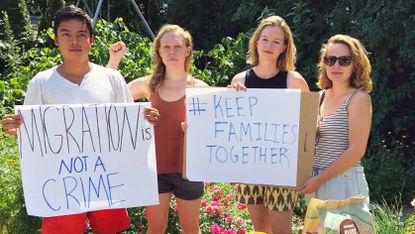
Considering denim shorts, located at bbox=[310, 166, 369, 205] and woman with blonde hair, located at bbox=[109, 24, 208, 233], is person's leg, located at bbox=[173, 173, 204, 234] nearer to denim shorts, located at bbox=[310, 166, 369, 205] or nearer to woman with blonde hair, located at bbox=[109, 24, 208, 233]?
woman with blonde hair, located at bbox=[109, 24, 208, 233]

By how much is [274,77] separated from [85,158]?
120cm

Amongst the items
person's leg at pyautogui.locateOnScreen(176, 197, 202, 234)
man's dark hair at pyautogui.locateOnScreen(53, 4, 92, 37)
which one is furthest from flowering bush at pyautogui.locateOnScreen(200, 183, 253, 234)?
man's dark hair at pyautogui.locateOnScreen(53, 4, 92, 37)

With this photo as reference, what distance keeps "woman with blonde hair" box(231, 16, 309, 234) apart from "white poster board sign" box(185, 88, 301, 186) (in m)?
0.13

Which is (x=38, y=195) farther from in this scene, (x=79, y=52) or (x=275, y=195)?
(x=275, y=195)

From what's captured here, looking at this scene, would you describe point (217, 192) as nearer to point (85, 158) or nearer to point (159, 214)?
point (159, 214)

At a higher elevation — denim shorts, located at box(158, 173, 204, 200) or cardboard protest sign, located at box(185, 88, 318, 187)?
cardboard protest sign, located at box(185, 88, 318, 187)

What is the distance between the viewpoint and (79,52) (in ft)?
9.55

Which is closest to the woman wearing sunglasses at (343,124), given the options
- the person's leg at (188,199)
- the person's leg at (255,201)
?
the person's leg at (255,201)

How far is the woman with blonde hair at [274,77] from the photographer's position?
10.7 feet

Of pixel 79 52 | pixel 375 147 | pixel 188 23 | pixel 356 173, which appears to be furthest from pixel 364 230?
pixel 188 23

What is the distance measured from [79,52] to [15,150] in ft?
6.51

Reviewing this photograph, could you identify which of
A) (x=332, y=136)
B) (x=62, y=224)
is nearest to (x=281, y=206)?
(x=332, y=136)

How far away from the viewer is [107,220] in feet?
10.2

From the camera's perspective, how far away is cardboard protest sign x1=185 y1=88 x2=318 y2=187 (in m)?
3.15
